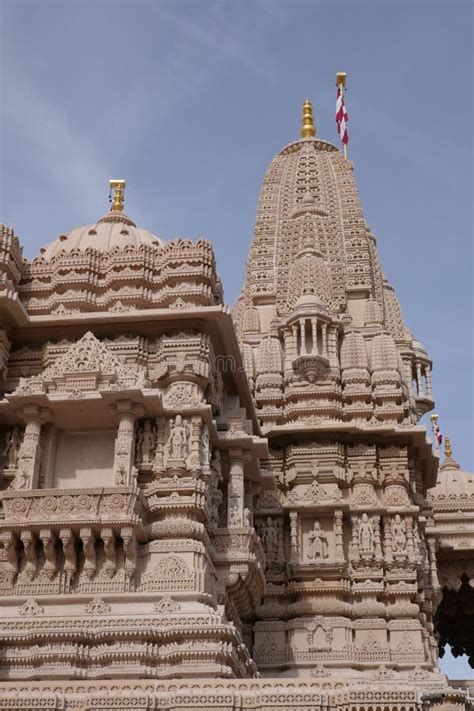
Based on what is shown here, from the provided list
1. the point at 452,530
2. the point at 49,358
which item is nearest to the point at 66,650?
the point at 49,358

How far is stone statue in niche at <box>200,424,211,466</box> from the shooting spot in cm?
1876

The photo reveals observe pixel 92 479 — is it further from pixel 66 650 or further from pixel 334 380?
pixel 334 380

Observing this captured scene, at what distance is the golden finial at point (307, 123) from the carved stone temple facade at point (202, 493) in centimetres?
831

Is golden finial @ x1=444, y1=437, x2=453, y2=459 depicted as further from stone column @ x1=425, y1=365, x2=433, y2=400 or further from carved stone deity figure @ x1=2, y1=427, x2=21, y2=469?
carved stone deity figure @ x1=2, y1=427, x2=21, y2=469

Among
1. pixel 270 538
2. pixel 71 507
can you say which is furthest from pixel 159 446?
pixel 270 538

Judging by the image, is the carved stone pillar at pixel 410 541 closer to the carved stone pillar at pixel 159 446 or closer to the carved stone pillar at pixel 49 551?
the carved stone pillar at pixel 159 446

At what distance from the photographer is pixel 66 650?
1650 cm

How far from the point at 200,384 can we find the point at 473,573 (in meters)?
15.1

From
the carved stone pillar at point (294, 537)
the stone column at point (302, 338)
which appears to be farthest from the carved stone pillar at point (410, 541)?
the stone column at point (302, 338)

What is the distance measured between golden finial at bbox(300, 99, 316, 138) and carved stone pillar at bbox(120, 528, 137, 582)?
2348 centimetres

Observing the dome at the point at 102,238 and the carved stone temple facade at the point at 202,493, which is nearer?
the carved stone temple facade at the point at 202,493

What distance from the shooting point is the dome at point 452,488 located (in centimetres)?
3225

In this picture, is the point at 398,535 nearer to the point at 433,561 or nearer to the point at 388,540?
the point at 388,540

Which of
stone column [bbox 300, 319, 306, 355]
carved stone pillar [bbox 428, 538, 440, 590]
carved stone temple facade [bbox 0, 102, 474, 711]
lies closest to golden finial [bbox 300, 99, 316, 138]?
carved stone temple facade [bbox 0, 102, 474, 711]
